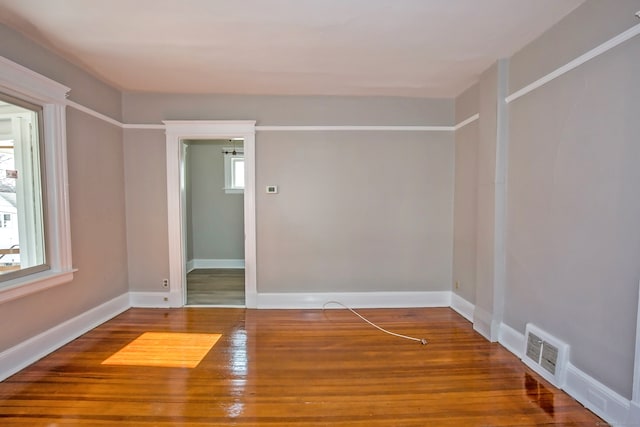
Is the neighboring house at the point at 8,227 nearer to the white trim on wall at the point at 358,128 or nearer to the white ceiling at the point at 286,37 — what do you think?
the white ceiling at the point at 286,37

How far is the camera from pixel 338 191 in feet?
12.3

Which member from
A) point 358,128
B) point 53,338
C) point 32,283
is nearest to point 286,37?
point 358,128

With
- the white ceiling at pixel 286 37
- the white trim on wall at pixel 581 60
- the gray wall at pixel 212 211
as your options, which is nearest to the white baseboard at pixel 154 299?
the gray wall at pixel 212 211

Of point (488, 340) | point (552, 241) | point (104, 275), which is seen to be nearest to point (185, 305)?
point (104, 275)

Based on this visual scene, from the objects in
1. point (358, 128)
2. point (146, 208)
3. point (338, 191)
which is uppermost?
point (358, 128)

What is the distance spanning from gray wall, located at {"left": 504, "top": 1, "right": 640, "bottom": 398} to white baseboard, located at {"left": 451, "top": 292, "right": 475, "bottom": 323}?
755 mm

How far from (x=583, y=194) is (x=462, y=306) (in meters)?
1.98

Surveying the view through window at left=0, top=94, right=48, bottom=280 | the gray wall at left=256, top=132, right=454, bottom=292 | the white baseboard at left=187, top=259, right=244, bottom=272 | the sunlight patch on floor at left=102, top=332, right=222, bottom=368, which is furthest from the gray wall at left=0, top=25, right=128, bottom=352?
the white baseboard at left=187, top=259, right=244, bottom=272

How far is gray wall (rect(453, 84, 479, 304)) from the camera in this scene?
3.34 meters

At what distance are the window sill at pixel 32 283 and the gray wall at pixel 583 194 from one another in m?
3.98

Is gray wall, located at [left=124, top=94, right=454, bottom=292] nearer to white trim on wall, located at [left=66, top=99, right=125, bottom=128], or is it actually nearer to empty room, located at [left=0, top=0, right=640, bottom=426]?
empty room, located at [left=0, top=0, right=640, bottom=426]

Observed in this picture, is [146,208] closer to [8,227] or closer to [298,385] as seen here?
[8,227]

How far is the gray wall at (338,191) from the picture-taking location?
3.70 metres

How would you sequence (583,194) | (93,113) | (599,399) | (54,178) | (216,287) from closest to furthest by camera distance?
(599,399)
(583,194)
(54,178)
(93,113)
(216,287)
